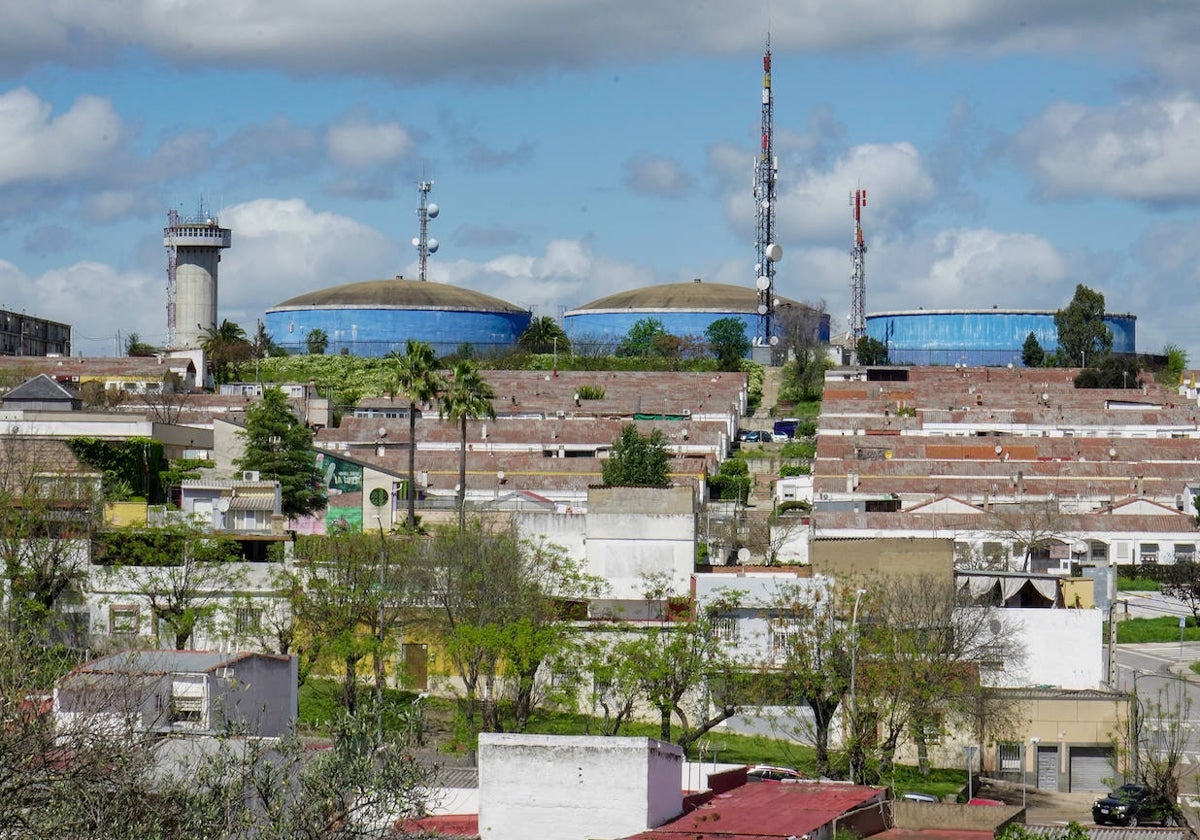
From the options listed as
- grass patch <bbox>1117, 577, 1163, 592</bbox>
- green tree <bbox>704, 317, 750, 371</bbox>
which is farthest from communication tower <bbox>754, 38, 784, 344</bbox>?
grass patch <bbox>1117, 577, 1163, 592</bbox>

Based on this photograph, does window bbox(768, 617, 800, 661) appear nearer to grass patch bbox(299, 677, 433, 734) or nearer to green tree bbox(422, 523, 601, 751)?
green tree bbox(422, 523, 601, 751)

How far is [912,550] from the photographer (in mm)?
45781

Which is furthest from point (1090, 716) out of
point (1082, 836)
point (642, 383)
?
point (642, 383)

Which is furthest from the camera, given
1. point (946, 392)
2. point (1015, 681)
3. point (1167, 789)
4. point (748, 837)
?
point (946, 392)

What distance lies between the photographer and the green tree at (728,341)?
103625mm

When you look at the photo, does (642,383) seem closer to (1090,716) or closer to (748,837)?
(1090,716)

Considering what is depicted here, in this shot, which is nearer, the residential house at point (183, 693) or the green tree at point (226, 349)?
the residential house at point (183, 693)

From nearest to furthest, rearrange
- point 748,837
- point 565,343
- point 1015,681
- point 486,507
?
point 748,837, point 1015,681, point 486,507, point 565,343

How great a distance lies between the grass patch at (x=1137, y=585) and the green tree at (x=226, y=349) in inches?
1989

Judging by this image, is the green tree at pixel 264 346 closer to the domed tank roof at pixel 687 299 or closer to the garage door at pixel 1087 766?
the domed tank roof at pixel 687 299

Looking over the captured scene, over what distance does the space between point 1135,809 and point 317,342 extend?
3219 inches

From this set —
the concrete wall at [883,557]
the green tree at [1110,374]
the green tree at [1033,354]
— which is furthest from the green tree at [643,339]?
the concrete wall at [883,557]

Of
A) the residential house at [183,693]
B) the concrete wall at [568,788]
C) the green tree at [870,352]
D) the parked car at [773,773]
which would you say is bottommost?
the parked car at [773,773]

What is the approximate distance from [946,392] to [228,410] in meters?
32.3
